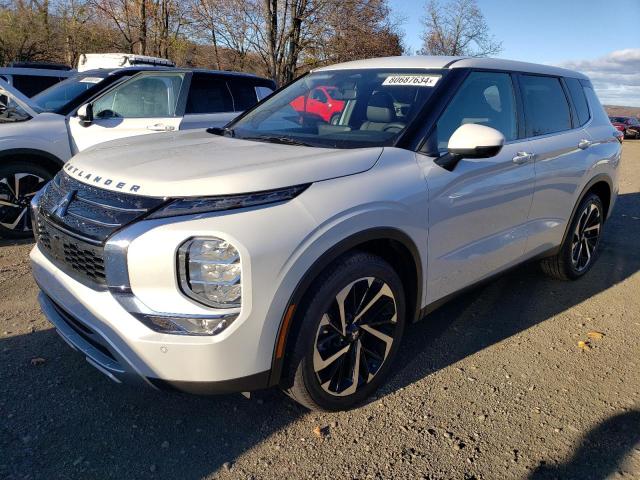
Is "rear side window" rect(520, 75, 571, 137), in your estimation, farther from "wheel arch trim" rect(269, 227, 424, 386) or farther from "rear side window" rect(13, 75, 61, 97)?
"rear side window" rect(13, 75, 61, 97)

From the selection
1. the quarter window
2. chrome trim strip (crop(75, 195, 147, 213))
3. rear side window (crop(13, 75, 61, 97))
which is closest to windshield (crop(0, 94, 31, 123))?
chrome trim strip (crop(75, 195, 147, 213))

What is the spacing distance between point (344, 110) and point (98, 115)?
11.8 feet

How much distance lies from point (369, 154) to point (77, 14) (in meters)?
22.4

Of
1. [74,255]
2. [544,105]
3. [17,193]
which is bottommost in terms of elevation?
[17,193]

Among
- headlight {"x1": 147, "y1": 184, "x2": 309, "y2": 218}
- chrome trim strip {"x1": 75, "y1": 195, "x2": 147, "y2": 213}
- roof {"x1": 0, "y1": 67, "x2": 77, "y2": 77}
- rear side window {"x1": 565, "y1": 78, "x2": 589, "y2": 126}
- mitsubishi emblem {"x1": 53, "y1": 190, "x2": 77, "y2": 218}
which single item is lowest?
mitsubishi emblem {"x1": 53, "y1": 190, "x2": 77, "y2": 218}

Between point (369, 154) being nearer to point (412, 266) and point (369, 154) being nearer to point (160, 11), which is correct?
point (412, 266)

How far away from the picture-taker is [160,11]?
63.9 ft

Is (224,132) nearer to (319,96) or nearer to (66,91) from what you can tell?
(319,96)

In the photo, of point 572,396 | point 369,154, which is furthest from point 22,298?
point 572,396

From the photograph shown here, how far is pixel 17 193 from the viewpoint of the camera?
5305mm

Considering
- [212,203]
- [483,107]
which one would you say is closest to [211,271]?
[212,203]

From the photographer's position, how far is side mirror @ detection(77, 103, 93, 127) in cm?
543

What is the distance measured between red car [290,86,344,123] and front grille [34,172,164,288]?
5.06ft

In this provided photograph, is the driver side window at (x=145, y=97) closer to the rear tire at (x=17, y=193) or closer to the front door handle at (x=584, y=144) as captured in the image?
the rear tire at (x=17, y=193)
